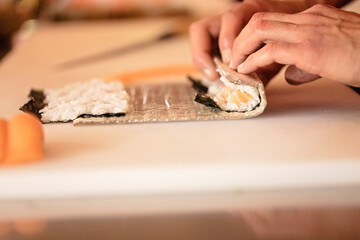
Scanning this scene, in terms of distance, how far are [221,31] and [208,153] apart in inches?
17.1

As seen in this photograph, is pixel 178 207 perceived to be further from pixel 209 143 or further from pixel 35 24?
pixel 35 24

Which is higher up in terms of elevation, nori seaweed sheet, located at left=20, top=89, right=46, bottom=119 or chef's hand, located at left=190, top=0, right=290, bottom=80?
chef's hand, located at left=190, top=0, right=290, bottom=80

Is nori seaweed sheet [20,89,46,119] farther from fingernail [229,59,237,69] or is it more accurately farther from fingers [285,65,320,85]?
fingers [285,65,320,85]

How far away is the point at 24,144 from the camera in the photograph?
743mm

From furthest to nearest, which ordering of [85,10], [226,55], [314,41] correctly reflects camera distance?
1. [85,10]
2. [226,55]
3. [314,41]

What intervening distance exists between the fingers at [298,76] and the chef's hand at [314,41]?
0.13 m

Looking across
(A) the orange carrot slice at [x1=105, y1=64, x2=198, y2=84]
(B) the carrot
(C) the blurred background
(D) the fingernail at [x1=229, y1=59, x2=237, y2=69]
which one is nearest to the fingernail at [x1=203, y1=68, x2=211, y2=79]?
(D) the fingernail at [x1=229, y1=59, x2=237, y2=69]

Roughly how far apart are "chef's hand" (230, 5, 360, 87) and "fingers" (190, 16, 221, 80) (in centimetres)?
23

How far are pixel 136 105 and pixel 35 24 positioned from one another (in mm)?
1833

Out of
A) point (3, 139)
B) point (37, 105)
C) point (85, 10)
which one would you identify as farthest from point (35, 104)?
point (85, 10)

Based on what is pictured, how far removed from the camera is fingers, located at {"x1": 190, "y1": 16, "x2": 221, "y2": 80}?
1162mm

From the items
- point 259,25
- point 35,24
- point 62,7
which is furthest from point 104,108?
point 62,7

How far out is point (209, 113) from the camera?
953 mm

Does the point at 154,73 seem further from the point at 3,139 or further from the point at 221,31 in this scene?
the point at 3,139
